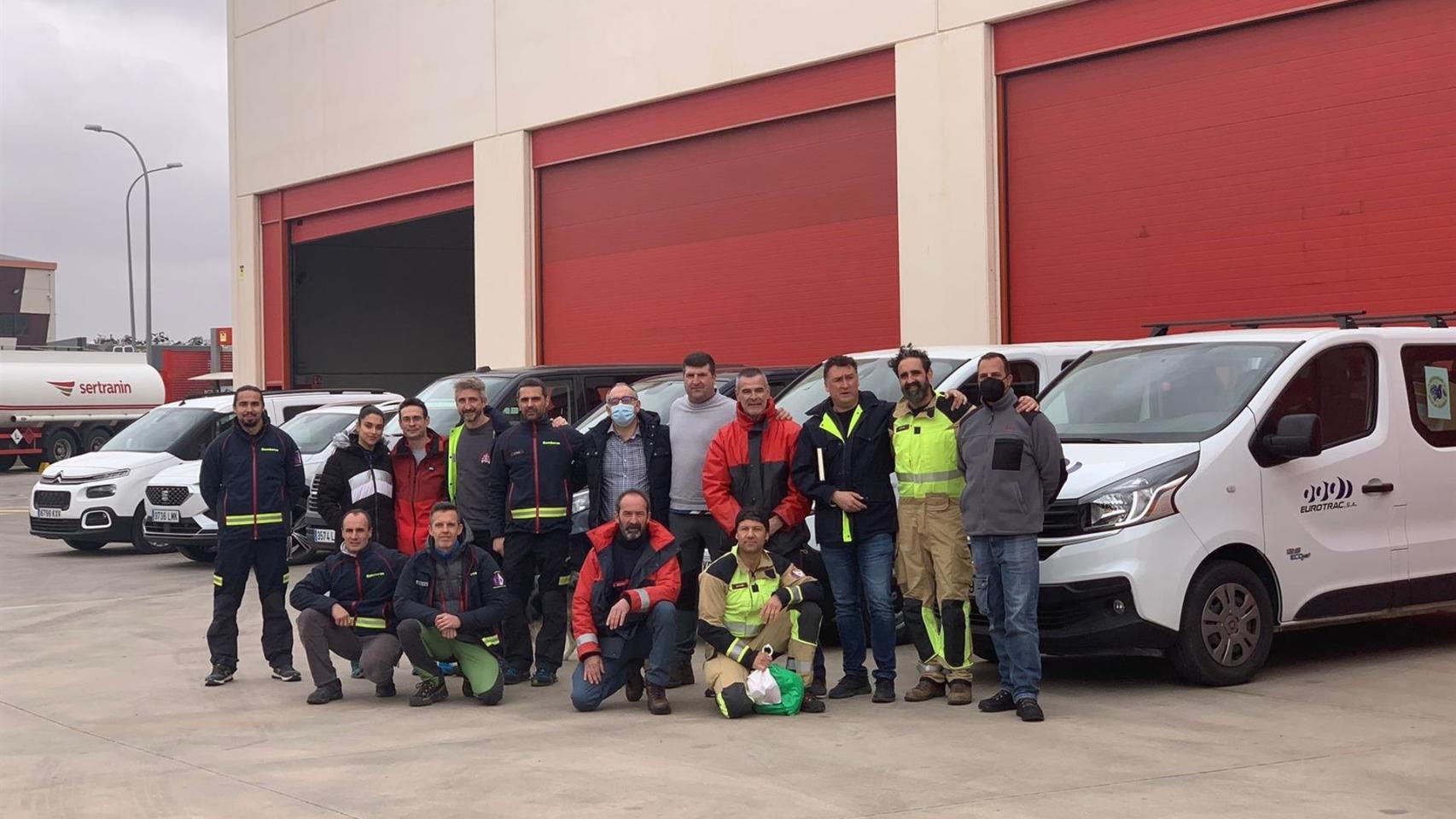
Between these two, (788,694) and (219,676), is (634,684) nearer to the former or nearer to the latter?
(788,694)

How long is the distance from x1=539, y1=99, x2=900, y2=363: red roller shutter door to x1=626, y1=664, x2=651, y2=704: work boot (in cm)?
1120

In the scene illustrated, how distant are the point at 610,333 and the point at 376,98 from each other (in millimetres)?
8206

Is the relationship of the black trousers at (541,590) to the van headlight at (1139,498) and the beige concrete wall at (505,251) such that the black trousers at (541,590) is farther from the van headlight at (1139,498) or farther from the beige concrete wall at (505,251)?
the beige concrete wall at (505,251)

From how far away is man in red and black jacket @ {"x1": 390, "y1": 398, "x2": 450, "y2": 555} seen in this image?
10172 mm

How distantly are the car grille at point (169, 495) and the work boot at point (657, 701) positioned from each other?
9836mm

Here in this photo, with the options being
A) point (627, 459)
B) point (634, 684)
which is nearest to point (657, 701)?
point (634, 684)

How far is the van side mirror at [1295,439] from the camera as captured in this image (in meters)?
8.76

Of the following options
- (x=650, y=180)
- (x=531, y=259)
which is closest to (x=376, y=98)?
(x=531, y=259)

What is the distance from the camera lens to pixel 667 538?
9.12 metres

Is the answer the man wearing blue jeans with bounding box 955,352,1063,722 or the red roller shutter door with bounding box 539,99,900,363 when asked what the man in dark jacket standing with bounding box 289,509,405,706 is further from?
the red roller shutter door with bounding box 539,99,900,363

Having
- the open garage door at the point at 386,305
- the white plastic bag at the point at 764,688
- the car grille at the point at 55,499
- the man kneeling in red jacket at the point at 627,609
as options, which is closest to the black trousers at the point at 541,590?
the man kneeling in red jacket at the point at 627,609

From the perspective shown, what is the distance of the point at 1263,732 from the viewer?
7.69m

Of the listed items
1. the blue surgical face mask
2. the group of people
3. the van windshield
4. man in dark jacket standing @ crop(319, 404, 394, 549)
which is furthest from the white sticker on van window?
man in dark jacket standing @ crop(319, 404, 394, 549)

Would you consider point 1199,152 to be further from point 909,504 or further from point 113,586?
point 113,586
